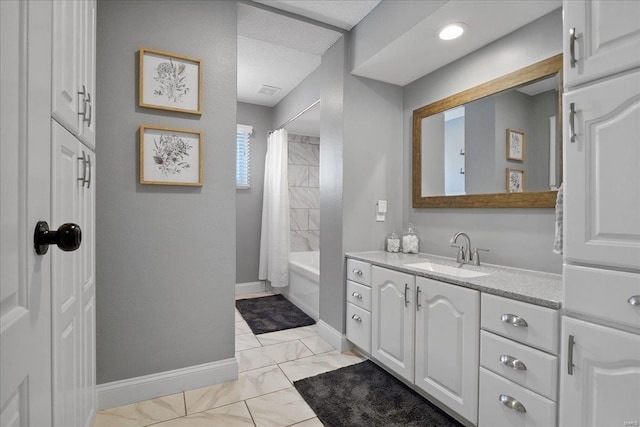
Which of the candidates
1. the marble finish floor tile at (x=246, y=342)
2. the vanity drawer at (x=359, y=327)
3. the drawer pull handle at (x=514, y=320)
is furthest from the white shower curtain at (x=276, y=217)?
the drawer pull handle at (x=514, y=320)

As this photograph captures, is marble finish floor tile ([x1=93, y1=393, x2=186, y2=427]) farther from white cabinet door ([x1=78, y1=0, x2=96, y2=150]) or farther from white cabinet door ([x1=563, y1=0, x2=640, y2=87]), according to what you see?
white cabinet door ([x1=563, y1=0, x2=640, y2=87])

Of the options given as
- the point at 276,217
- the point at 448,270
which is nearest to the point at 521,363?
the point at 448,270

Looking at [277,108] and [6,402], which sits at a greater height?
[277,108]

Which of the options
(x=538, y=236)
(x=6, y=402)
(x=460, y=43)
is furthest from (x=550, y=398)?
(x=460, y=43)

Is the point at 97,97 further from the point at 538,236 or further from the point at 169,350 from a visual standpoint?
the point at 538,236

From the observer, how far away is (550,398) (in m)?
1.28

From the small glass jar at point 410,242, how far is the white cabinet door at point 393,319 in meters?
0.50

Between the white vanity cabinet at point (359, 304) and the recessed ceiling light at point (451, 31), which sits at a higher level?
the recessed ceiling light at point (451, 31)

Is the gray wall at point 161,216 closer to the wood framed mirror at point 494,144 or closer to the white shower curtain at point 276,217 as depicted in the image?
the wood framed mirror at point 494,144

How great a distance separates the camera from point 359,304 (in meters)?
2.45

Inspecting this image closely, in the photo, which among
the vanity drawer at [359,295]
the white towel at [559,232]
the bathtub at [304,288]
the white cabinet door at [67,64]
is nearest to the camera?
the white cabinet door at [67,64]

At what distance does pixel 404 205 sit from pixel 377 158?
0.49 m

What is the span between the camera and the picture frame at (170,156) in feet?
6.20

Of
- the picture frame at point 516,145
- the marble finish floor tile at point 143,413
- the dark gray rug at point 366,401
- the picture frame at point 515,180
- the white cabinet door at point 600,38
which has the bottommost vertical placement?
the marble finish floor tile at point 143,413
